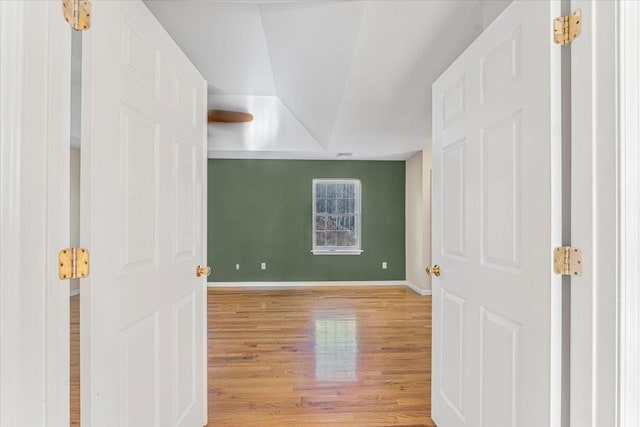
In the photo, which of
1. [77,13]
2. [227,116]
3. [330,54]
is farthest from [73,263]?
[227,116]

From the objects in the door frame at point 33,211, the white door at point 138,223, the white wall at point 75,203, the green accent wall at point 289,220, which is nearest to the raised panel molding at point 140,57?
the white door at point 138,223

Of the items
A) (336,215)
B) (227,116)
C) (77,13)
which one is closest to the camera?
(77,13)

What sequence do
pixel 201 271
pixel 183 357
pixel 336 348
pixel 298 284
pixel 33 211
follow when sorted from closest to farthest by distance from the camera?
pixel 33 211, pixel 183 357, pixel 201 271, pixel 336 348, pixel 298 284

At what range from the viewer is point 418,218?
568cm

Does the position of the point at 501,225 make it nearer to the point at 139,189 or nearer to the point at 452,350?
the point at 452,350

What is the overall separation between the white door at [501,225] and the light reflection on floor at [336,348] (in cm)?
91

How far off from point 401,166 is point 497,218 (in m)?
5.13

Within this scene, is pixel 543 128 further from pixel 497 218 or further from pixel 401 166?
pixel 401 166

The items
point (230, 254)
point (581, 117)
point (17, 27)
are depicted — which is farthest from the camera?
point (230, 254)

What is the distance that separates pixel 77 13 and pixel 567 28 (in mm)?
1390

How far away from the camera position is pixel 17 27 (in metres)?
0.79

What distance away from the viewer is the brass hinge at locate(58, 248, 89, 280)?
895 mm

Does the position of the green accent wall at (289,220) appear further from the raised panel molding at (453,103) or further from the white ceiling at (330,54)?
the raised panel molding at (453,103)

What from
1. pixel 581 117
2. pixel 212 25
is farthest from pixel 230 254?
pixel 581 117
